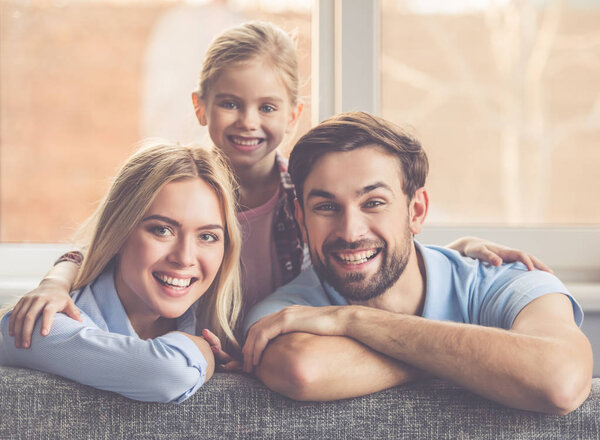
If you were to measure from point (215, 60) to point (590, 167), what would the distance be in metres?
1.36

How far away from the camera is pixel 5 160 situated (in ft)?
7.19

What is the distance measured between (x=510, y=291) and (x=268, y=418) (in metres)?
0.56

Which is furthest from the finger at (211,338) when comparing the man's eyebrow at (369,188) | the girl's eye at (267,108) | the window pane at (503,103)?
the window pane at (503,103)

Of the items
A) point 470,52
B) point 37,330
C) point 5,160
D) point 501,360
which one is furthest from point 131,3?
point 501,360

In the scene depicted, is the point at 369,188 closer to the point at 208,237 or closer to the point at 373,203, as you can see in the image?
the point at 373,203

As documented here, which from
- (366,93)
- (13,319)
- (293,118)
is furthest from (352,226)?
(366,93)

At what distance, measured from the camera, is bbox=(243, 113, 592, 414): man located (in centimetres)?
101

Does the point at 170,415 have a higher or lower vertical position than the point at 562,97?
lower

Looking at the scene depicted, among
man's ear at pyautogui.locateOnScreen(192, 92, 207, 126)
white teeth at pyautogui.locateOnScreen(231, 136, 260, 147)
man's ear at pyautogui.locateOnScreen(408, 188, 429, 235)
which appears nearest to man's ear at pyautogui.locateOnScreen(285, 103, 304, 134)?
white teeth at pyautogui.locateOnScreen(231, 136, 260, 147)

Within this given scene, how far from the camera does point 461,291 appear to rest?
53.5 inches

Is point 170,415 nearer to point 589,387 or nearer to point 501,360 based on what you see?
point 501,360

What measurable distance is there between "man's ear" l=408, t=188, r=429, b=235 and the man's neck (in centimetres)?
6

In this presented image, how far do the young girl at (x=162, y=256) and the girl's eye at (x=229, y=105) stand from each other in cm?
27

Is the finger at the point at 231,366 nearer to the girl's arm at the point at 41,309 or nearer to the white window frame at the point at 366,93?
the girl's arm at the point at 41,309
